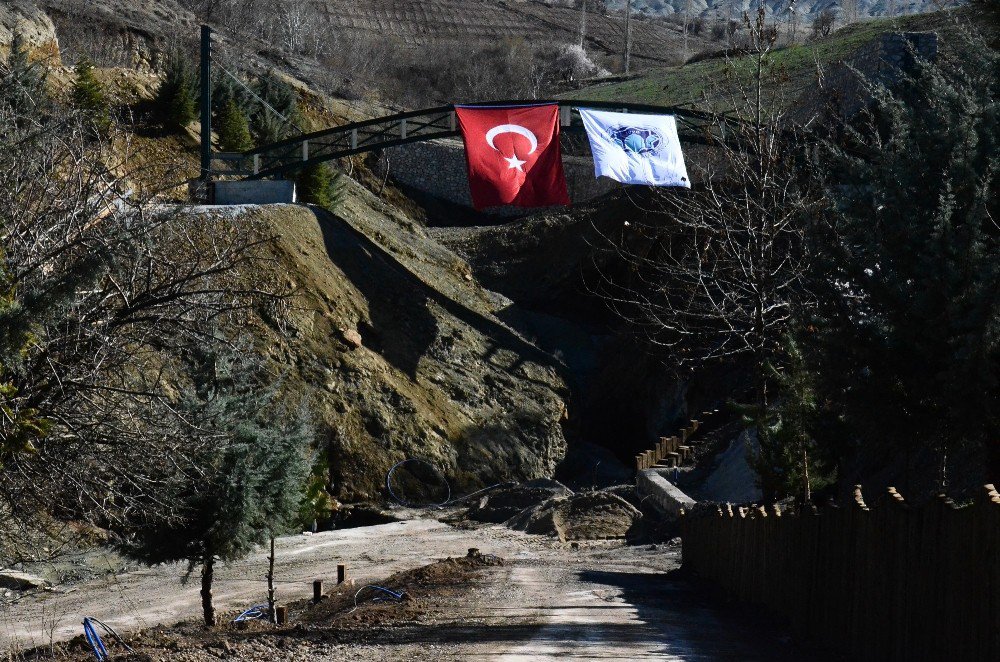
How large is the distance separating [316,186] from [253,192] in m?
6.38

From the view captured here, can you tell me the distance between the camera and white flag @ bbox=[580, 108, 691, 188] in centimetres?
3209

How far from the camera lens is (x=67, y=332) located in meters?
9.07

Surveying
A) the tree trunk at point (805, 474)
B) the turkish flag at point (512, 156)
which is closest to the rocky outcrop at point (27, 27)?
the turkish flag at point (512, 156)

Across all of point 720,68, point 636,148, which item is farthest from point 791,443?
point 720,68

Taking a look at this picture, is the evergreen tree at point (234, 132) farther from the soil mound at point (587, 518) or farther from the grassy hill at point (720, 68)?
the soil mound at point (587, 518)

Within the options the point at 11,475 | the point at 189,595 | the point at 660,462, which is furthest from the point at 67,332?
the point at 660,462

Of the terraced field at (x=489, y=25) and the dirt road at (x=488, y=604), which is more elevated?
the terraced field at (x=489, y=25)

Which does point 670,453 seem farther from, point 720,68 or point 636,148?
point 720,68

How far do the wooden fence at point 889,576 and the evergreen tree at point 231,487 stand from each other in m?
6.12

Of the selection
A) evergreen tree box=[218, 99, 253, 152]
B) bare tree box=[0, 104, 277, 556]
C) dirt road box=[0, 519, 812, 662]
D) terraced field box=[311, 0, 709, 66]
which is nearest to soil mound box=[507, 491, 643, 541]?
dirt road box=[0, 519, 812, 662]

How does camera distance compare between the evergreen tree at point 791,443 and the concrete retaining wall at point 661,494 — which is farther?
the concrete retaining wall at point 661,494

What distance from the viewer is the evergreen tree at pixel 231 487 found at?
50.2 ft

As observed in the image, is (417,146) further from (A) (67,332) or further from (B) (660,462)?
(A) (67,332)

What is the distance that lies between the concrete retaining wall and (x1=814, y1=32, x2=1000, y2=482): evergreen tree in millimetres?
14090
